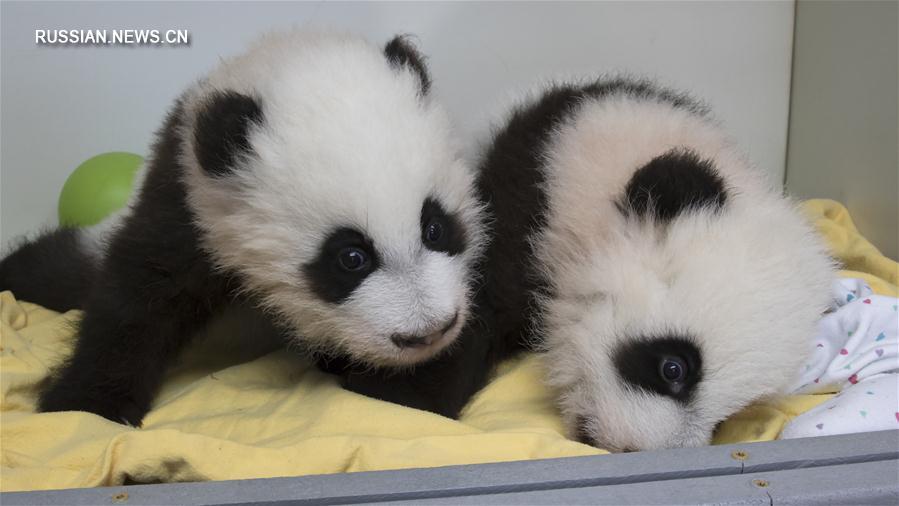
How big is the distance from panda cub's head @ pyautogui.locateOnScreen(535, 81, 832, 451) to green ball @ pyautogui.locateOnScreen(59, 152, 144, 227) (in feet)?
5.60

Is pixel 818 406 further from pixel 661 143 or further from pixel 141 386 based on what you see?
pixel 141 386

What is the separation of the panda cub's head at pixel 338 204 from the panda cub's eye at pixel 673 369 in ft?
1.53

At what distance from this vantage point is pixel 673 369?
196 cm

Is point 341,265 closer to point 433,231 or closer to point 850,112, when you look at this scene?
point 433,231

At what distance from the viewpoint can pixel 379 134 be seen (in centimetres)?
203

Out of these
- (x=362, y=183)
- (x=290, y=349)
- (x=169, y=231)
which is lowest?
(x=290, y=349)

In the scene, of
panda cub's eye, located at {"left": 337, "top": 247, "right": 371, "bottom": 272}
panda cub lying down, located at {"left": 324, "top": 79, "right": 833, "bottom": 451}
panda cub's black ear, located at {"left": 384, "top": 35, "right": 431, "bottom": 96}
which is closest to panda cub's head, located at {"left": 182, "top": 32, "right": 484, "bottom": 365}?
panda cub's eye, located at {"left": 337, "top": 247, "right": 371, "bottom": 272}

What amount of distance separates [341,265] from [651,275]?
2.32 ft

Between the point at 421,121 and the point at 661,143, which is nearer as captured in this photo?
the point at 421,121

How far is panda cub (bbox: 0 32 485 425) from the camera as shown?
6.57ft

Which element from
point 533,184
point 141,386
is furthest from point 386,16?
point 141,386

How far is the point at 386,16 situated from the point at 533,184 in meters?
1.35

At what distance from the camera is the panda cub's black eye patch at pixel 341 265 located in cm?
201

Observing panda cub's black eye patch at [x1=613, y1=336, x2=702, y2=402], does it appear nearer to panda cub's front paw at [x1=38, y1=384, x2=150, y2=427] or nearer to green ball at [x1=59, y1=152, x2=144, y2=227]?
panda cub's front paw at [x1=38, y1=384, x2=150, y2=427]
